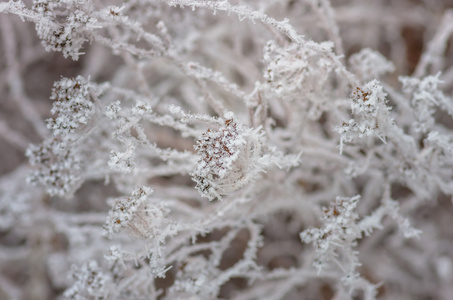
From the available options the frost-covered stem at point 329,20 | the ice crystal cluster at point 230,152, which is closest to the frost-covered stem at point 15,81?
the ice crystal cluster at point 230,152

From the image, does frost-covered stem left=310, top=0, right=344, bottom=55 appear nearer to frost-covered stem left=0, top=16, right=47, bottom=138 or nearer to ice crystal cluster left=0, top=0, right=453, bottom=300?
ice crystal cluster left=0, top=0, right=453, bottom=300

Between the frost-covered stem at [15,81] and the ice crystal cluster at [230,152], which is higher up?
the frost-covered stem at [15,81]

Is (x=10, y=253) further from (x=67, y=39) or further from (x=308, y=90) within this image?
(x=308, y=90)

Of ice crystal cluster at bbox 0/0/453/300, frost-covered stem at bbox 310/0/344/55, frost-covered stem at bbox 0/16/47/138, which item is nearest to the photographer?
ice crystal cluster at bbox 0/0/453/300

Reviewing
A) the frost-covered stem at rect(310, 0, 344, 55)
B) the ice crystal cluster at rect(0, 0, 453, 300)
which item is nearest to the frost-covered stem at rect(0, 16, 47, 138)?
the ice crystal cluster at rect(0, 0, 453, 300)

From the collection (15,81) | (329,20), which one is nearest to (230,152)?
(329,20)

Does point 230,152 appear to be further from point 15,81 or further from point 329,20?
point 15,81

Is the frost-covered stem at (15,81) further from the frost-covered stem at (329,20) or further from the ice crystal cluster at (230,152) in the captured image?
the frost-covered stem at (329,20)

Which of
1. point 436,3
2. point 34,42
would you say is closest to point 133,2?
point 34,42

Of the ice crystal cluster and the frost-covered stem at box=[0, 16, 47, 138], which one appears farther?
the frost-covered stem at box=[0, 16, 47, 138]
